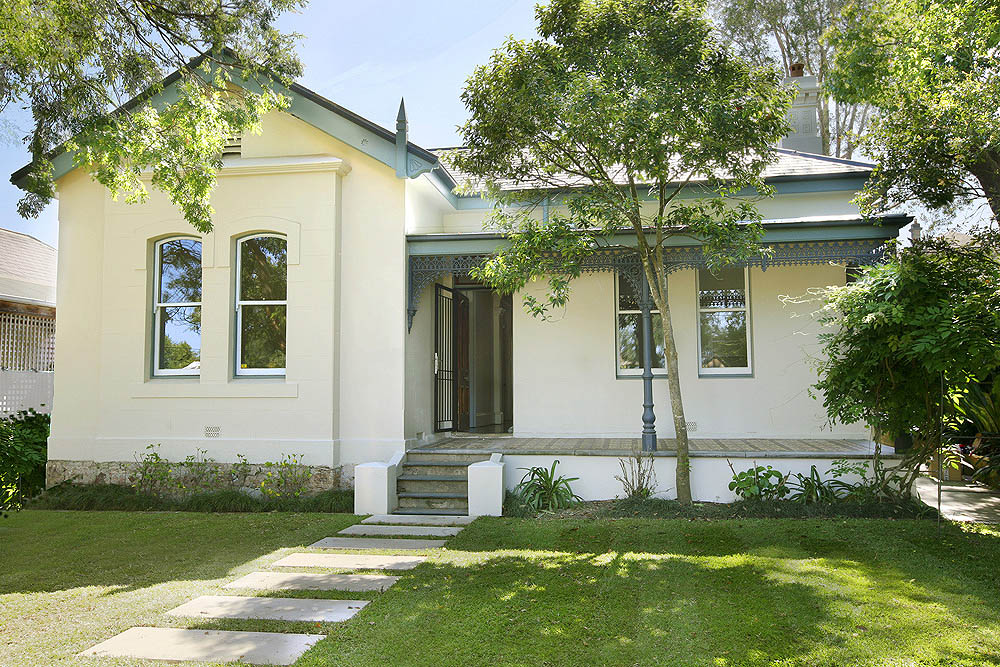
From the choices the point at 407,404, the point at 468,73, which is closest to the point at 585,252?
the point at 468,73

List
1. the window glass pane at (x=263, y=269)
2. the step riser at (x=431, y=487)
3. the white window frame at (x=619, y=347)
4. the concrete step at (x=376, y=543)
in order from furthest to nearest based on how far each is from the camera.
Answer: the white window frame at (x=619, y=347)
the window glass pane at (x=263, y=269)
the step riser at (x=431, y=487)
the concrete step at (x=376, y=543)

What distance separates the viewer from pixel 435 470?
9.26m

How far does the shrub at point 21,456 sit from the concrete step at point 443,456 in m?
4.24

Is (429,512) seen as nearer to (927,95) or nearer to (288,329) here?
(288,329)

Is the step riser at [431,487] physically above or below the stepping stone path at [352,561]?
above

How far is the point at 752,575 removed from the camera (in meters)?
5.69

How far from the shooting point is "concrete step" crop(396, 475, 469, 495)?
8992 millimetres

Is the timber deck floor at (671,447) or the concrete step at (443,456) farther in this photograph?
the concrete step at (443,456)

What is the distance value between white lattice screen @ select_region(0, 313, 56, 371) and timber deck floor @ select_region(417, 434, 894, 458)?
7.62 m

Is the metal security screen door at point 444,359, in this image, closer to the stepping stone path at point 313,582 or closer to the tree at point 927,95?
the stepping stone path at point 313,582

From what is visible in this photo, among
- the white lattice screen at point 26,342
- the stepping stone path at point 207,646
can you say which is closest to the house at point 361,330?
the white lattice screen at point 26,342

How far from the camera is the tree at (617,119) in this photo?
712cm

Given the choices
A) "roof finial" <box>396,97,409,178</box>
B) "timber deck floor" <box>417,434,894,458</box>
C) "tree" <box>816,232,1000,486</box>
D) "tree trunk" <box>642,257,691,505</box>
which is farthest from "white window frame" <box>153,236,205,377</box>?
"tree" <box>816,232,1000,486</box>

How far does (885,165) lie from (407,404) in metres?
6.60
